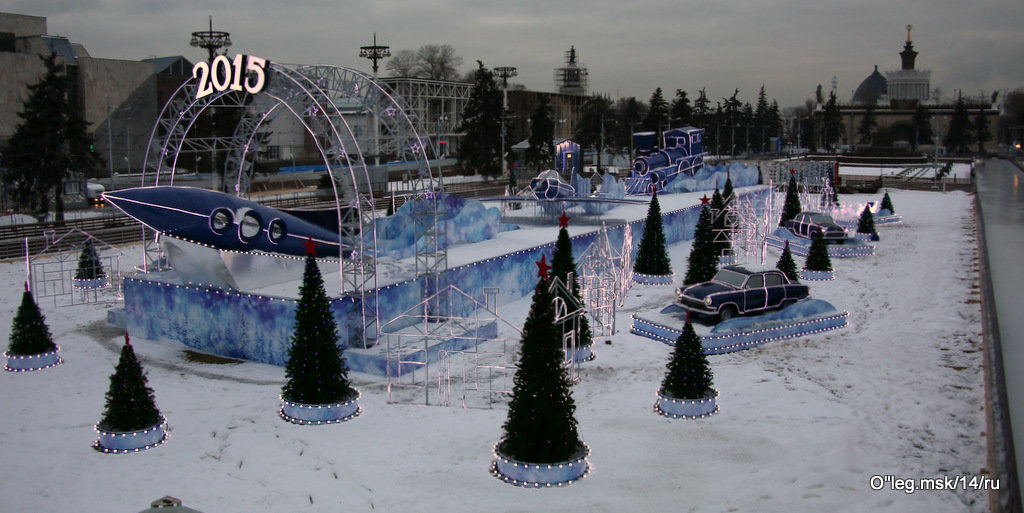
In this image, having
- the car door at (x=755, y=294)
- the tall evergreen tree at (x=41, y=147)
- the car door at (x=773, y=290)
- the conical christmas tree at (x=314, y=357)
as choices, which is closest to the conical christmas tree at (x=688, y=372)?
the conical christmas tree at (x=314, y=357)

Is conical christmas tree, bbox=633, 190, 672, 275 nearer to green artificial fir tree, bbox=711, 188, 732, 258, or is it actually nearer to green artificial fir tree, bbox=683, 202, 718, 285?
green artificial fir tree, bbox=683, 202, 718, 285

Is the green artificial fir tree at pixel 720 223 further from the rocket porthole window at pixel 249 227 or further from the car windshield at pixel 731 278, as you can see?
the rocket porthole window at pixel 249 227

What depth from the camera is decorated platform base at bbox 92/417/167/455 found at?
14250mm

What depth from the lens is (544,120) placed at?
80500 millimetres

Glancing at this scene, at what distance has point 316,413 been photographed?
51.6 ft

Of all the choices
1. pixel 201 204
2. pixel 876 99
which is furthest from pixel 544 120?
pixel 876 99

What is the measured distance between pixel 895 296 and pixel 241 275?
20.2 meters

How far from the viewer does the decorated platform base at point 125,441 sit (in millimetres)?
14250

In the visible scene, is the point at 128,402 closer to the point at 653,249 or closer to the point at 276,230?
the point at 276,230

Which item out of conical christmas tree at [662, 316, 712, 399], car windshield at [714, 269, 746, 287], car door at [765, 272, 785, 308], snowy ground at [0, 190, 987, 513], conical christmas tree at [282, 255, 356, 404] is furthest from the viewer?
car door at [765, 272, 785, 308]

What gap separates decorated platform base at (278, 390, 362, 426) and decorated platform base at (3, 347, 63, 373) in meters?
7.35

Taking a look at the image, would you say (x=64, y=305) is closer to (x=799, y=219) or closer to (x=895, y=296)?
(x=895, y=296)

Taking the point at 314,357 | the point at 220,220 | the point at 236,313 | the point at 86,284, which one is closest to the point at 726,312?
the point at 314,357

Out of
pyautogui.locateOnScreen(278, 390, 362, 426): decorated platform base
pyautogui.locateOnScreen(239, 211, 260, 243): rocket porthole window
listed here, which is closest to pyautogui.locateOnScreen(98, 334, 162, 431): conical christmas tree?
pyautogui.locateOnScreen(278, 390, 362, 426): decorated platform base
